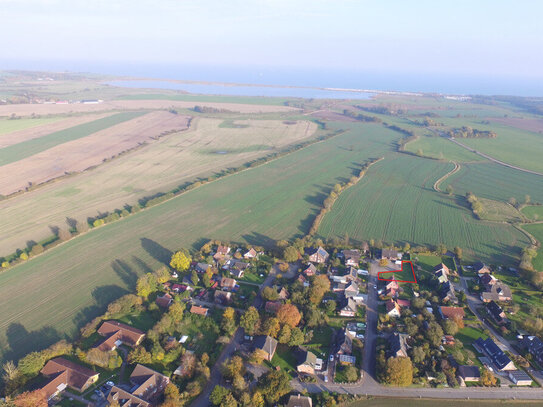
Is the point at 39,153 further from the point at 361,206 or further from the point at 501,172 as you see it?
the point at 501,172

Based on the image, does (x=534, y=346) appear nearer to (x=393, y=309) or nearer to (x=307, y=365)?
(x=393, y=309)

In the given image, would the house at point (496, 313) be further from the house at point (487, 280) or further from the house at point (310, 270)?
the house at point (310, 270)

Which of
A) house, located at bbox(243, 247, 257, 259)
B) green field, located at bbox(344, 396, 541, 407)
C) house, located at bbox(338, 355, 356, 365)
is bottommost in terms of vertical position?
green field, located at bbox(344, 396, 541, 407)

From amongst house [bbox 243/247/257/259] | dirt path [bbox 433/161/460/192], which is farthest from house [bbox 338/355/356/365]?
dirt path [bbox 433/161/460/192]

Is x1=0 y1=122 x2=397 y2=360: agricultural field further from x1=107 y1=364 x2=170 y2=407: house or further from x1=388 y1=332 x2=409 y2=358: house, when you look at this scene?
x1=388 y1=332 x2=409 y2=358: house

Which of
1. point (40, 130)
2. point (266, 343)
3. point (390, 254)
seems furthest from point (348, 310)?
point (40, 130)

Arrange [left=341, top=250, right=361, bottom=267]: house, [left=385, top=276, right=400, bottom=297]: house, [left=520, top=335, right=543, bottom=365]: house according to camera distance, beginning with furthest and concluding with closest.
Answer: [left=341, top=250, right=361, bottom=267]: house < [left=385, top=276, right=400, bottom=297]: house < [left=520, top=335, right=543, bottom=365]: house
